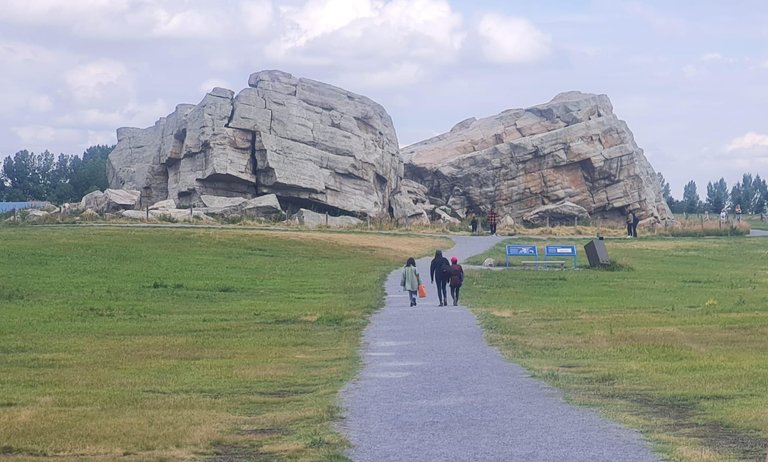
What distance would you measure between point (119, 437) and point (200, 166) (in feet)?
208

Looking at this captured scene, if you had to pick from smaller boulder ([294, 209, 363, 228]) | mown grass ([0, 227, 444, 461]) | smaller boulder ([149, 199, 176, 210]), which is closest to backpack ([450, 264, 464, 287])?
mown grass ([0, 227, 444, 461])

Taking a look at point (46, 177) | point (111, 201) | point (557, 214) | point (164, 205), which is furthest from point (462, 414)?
point (46, 177)

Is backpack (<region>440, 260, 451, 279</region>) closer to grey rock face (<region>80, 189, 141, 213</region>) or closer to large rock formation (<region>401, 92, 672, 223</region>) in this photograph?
grey rock face (<region>80, 189, 141, 213</region>)

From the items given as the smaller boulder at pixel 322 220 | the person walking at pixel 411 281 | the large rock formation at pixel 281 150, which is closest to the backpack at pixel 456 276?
the person walking at pixel 411 281

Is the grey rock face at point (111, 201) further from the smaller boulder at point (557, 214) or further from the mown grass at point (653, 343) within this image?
the mown grass at point (653, 343)

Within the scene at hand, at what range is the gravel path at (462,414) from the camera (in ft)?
34.5

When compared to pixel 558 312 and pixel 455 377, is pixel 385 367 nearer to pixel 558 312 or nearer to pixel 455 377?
pixel 455 377

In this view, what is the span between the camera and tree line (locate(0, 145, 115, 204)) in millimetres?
139000

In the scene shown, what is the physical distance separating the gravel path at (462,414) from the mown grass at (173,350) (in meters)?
0.46

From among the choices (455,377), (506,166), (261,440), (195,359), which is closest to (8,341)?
(195,359)

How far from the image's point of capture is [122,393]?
1491 cm

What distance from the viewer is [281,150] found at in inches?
2968

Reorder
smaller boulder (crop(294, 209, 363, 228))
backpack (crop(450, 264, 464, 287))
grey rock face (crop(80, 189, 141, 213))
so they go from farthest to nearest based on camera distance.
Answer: grey rock face (crop(80, 189, 141, 213))
smaller boulder (crop(294, 209, 363, 228))
backpack (crop(450, 264, 464, 287))

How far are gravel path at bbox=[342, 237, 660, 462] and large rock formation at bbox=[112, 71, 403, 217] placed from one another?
54.6m
